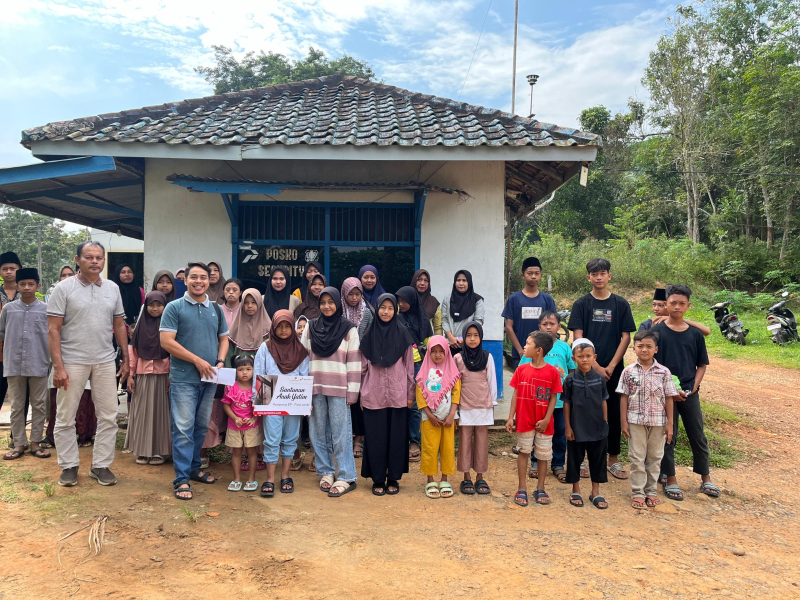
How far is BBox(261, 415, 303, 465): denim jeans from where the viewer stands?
4020 mm

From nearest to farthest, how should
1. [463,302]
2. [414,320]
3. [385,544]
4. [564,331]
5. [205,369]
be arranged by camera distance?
[385,544]
[205,369]
[414,320]
[463,302]
[564,331]

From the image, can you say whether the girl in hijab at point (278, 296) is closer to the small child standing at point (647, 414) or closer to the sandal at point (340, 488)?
the sandal at point (340, 488)

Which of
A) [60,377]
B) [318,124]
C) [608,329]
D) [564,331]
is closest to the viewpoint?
[60,377]

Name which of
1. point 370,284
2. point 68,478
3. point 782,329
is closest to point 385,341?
point 370,284

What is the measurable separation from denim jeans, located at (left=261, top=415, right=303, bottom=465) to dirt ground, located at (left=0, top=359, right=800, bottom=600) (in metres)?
0.32

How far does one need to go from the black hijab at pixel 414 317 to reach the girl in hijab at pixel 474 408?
702 mm

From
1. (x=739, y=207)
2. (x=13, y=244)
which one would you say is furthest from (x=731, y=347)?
(x=13, y=244)

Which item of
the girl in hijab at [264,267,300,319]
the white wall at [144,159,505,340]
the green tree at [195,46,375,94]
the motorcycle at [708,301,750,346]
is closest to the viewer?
the girl in hijab at [264,267,300,319]

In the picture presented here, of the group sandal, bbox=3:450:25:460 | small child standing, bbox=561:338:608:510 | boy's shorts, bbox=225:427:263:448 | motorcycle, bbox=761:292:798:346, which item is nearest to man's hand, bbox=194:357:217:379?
boy's shorts, bbox=225:427:263:448

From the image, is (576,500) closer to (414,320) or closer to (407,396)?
(407,396)

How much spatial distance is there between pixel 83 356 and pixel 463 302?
Result: 333 cm

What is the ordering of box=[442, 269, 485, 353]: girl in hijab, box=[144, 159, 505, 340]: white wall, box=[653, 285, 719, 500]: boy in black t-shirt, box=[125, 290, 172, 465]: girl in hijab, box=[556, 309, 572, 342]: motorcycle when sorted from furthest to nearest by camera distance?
box=[144, 159, 505, 340]: white wall → box=[556, 309, 572, 342]: motorcycle → box=[442, 269, 485, 353]: girl in hijab → box=[125, 290, 172, 465]: girl in hijab → box=[653, 285, 719, 500]: boy in black t-shirt

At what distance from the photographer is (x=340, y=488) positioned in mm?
4039

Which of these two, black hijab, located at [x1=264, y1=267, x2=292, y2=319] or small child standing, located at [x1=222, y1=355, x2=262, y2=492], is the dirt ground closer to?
small child standing, located at [x1=222, y1=355, x2=262, y2=492]
